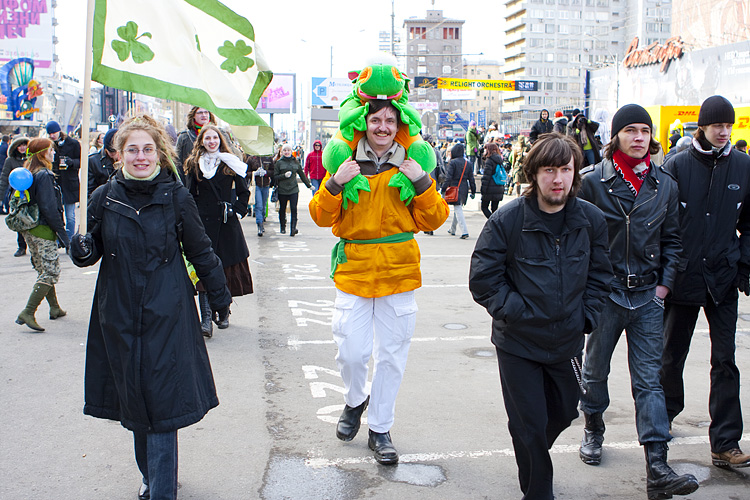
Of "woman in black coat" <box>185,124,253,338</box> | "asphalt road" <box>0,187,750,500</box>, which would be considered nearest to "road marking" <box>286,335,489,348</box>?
"asphalt road" <box>0,187,750,500</box>

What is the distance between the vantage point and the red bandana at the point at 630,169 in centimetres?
407

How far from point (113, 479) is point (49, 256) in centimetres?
425

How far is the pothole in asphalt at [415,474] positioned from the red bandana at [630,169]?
1876 millimetres

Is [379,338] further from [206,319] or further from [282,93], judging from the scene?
[282,93]

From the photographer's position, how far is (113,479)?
4.04m

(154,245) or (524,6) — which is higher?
(524,6)

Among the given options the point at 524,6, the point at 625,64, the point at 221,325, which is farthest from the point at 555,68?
the point at 221,325

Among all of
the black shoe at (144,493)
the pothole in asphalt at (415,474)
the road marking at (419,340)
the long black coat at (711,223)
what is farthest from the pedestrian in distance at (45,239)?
the long black coat at (711,223)

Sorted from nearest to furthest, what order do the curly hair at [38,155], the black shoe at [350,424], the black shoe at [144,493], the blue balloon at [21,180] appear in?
the black shoe at [144,493] < the black shoe at [350,424] < the blue balloon at [21,180] < the curly hair at [38,155]

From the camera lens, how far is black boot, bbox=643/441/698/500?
358 cm

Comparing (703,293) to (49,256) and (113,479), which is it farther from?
(49,256)

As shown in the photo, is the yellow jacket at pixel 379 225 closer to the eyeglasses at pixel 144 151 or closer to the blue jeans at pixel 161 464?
the eyeglasses at pixel 144 151

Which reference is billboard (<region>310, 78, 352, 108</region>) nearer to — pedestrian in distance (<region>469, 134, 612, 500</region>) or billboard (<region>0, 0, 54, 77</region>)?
pedestrian in distance (<region>469, 134, 612, 500</region>)

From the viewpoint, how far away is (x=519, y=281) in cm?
351
